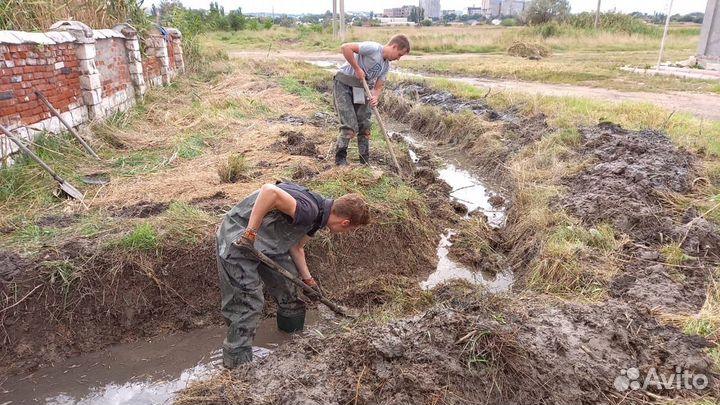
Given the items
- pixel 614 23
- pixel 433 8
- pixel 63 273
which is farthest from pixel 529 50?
pixel 433 8

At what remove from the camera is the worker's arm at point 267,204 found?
8.89 feet

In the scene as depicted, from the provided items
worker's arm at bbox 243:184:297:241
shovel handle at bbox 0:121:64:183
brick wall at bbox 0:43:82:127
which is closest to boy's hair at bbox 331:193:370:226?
worker's arm at bbox 243:184:297:241

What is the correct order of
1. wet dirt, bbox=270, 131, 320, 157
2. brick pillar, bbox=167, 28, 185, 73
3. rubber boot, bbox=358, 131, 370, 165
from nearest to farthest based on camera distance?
rubber boot, bbox=358, 131, 370, 165 → wet dirt, bbox=270, 131, 320, 157 → brick pillar, bbox=167, 28, 185, 73

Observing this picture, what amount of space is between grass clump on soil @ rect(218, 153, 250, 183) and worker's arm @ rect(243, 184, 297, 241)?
8.41 feet

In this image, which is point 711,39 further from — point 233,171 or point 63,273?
point 63,273

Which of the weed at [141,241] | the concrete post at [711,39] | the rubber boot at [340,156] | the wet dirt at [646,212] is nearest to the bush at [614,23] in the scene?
the concrete post at [711,39]

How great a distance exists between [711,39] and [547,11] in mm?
18815

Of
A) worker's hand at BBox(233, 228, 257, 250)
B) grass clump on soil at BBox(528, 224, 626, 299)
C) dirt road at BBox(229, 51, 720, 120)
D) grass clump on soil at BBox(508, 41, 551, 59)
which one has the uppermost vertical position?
grass clump on soil at BBox(508, 41, 551, 59)

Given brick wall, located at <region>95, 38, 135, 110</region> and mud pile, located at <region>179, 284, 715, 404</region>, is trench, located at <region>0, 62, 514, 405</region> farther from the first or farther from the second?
brick wall, located at <region>95, 38, 135, 110</region>

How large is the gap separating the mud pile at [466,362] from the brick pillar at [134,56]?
7779mm

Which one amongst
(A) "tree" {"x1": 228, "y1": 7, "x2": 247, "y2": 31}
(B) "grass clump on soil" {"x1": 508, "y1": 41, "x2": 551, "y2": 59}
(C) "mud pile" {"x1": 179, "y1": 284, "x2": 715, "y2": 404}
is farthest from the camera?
(A) "tree" {"x1": 228, "y1": 7, "x2": 247, "y2": 31}

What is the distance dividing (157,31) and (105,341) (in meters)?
9.46

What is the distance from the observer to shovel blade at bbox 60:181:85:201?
4535 mm

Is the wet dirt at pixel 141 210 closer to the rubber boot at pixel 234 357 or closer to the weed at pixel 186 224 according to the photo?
the weed at pixel 186 224
